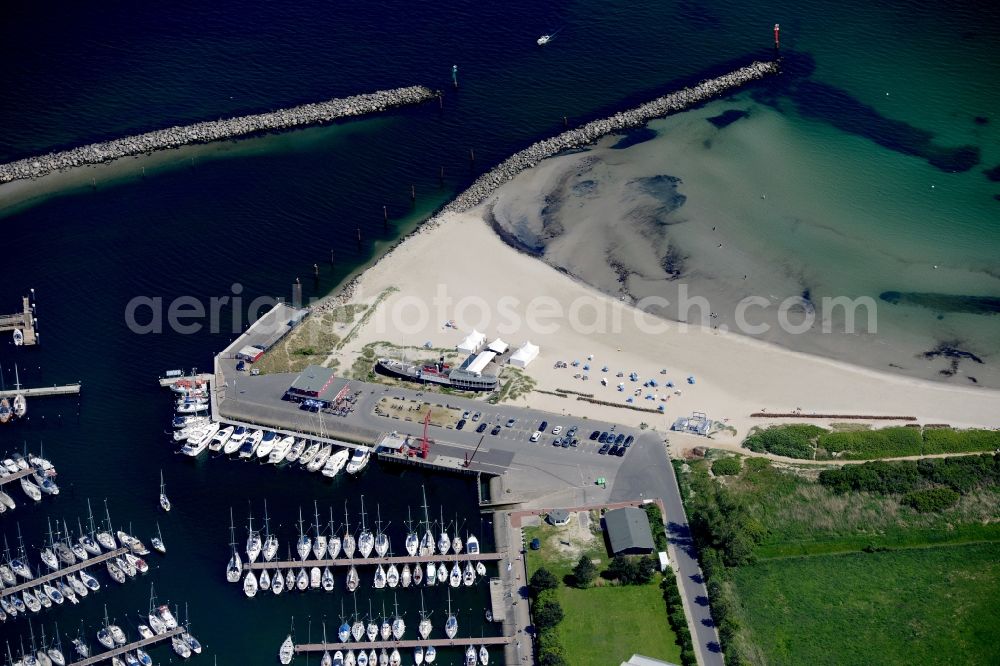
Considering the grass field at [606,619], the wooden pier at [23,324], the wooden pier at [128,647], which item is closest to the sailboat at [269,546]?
the wooden pier at [128,647]

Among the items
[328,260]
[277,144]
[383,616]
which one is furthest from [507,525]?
[277,144]

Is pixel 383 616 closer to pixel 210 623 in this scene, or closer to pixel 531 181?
pixel 210 623

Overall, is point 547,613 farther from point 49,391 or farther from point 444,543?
point 49,391

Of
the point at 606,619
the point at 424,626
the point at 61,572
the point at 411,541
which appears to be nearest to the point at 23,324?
the point at 61,572

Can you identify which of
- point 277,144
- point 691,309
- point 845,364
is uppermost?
point 277,144

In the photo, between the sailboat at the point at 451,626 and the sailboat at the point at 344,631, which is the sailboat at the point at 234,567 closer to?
the sailboat at the point at 344,631

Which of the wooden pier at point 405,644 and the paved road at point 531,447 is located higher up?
the paved road at point 531,447

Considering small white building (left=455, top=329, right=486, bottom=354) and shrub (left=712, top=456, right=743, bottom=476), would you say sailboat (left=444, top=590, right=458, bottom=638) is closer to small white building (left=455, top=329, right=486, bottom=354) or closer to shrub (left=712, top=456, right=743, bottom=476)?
shrub (left=712, top=456, right=743, bottom=476)
